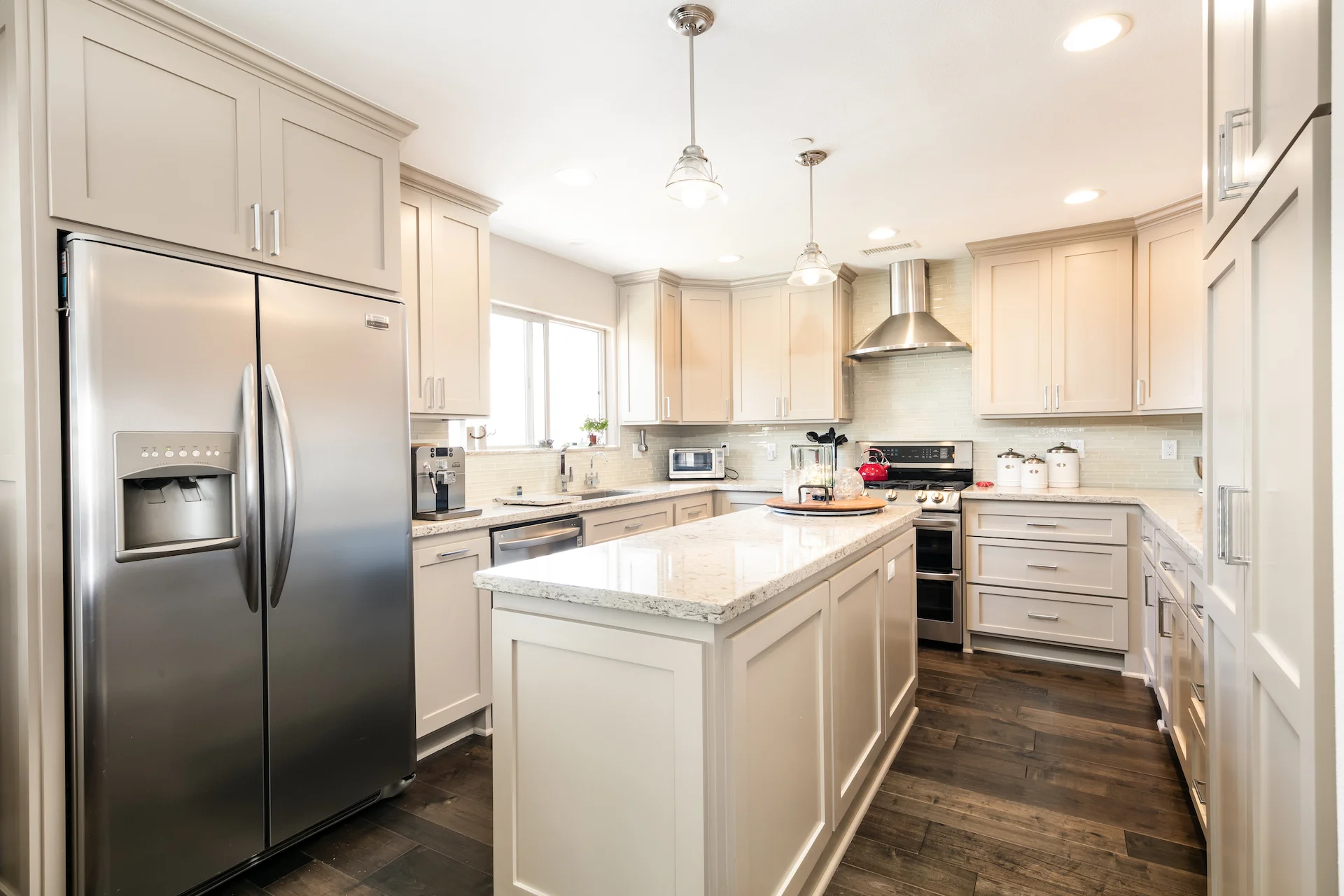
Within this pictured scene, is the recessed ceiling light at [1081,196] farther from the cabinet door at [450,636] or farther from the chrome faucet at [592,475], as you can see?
the cabinet door at [450,636]

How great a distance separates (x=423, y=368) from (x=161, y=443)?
1.33m

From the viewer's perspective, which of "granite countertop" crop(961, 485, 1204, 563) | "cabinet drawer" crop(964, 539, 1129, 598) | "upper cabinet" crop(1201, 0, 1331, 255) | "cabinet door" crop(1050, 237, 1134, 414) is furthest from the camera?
"cabinet door" crop(1050, 237, 1134, 414)

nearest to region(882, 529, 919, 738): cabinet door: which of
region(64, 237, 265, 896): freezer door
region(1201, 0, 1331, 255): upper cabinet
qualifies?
region(1201, 0, 1331, 255): upper cabinet

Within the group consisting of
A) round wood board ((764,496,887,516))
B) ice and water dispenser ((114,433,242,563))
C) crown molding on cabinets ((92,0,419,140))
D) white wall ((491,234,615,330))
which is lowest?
round wood board ((764,496,887,516))

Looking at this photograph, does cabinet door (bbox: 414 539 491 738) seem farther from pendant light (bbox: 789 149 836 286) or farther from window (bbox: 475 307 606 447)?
pendant light (bbox: 789 149 836 286)

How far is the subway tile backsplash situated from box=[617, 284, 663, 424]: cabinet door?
0.90 ft

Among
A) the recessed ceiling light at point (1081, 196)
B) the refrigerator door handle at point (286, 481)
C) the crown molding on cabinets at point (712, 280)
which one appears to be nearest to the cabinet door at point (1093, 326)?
the recessed ceiling light at point (1081, 196)

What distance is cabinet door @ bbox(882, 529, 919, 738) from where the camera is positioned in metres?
2.43

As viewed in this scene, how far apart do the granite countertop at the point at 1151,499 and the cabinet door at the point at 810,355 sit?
3.87 ft

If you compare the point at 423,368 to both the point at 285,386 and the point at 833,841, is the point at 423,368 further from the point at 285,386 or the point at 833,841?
the point at 833,841

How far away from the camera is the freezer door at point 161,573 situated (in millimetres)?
1603

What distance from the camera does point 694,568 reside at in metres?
1.62

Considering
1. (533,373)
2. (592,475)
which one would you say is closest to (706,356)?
(592,475)

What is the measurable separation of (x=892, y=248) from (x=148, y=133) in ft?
12.5
